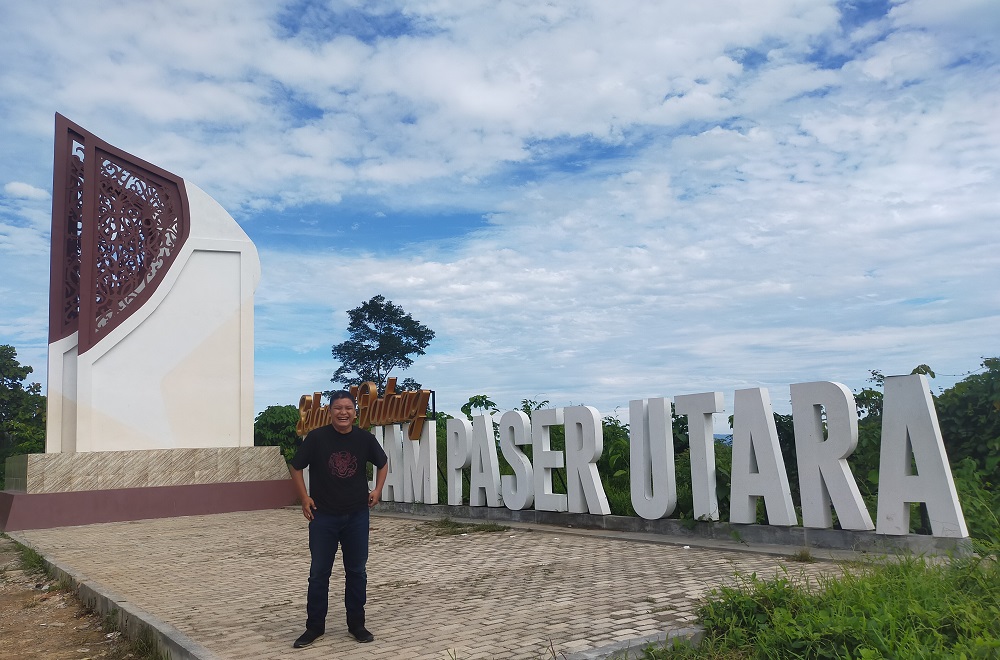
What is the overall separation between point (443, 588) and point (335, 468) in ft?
6.93

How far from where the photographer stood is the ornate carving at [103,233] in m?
18.5

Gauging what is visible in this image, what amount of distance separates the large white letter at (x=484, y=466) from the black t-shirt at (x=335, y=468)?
752 cm

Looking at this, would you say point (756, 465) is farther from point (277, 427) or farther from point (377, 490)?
point (277, 427)

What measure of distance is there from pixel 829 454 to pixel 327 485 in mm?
5449

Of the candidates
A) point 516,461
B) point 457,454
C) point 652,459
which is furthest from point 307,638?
point 457,454

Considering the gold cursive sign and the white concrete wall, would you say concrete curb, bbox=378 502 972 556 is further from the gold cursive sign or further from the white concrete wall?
the white concrete wall

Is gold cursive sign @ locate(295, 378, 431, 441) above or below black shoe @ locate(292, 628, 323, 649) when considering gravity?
above

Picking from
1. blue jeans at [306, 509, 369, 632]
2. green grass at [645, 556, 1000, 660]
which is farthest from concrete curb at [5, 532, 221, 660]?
green grass at [645, 556, 1000, 660]

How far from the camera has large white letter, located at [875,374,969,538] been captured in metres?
7.48

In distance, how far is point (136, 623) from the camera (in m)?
6.27

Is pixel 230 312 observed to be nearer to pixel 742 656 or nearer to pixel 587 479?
pixel 587 479

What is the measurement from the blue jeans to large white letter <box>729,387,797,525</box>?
16.7 ft

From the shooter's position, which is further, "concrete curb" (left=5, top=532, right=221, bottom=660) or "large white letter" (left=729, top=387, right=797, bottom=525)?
"large white letter" (left=729, top=387, right=797, bottom=525)

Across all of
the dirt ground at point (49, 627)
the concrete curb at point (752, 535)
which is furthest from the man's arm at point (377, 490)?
the concrete curb at point (752, 535)
